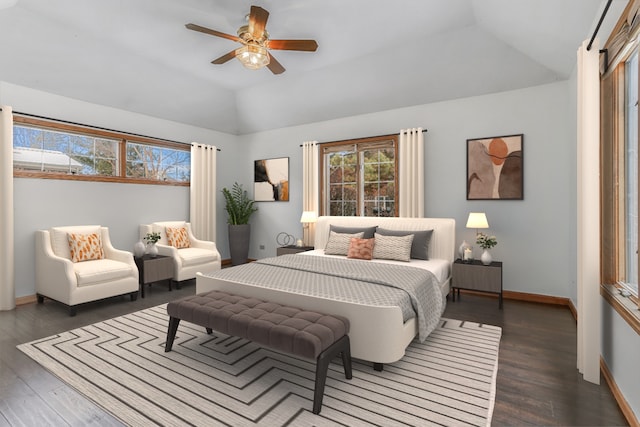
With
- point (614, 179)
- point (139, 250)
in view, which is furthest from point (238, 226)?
point (614, 179)

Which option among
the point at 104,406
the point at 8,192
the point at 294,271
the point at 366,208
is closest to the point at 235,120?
the point at 366,208

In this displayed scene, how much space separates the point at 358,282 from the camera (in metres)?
3.00

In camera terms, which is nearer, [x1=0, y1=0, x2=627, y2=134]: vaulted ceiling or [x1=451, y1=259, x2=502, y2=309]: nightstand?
[x1=0, y1=0, x2=627, y2=134]: vaulted ceiling

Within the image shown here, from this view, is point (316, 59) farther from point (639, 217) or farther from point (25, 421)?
point (25, 421)

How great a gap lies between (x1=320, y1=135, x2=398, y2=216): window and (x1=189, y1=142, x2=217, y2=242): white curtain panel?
218cm

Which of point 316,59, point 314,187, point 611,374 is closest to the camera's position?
Answer: point 611,374

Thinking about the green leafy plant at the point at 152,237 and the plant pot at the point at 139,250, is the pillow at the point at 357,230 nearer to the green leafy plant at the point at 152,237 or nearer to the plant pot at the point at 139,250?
the green leafy plant at the point at 152,237

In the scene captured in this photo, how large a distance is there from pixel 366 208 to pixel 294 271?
255cm

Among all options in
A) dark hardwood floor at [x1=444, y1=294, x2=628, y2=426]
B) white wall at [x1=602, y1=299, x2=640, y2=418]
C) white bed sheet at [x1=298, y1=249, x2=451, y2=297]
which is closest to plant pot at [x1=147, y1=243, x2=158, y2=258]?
white bed sheet at [x1=298, y1=249, x2=451, y2=297]

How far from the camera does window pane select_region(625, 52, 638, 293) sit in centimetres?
223

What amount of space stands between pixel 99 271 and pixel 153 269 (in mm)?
735

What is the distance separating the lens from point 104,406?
204 cm

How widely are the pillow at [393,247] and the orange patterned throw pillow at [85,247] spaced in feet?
12.2

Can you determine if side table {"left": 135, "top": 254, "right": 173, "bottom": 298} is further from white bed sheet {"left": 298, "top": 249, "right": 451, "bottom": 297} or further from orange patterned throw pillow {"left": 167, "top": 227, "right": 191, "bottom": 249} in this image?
white bed sheet {"left": 298, "top": 249, "right": 451, "bottom": 297}
